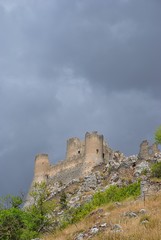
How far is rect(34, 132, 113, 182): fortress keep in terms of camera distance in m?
57.5

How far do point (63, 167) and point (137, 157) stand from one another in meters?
13.5

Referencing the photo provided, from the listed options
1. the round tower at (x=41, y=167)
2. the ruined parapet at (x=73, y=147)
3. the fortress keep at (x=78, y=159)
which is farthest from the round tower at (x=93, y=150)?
the round tower at (x=41, y=167)

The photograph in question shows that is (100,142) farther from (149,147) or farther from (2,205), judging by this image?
(2,205)

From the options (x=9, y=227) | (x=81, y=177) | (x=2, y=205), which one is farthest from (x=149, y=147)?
(x=9, y=227)

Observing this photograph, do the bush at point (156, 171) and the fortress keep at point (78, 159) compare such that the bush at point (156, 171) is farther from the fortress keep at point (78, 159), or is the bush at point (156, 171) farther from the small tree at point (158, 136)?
the fortress keep at point (78, 159)

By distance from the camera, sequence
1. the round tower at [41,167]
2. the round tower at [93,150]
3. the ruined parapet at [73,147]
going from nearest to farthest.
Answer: the round tower at [93,150] → the ruined parapet at [73,147] → the round tower at [41,167]

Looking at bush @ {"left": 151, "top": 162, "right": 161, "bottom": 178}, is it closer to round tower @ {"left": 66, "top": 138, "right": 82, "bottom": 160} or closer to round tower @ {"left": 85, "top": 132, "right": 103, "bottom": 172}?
round tower @ {"left": 85, "top": 132, "right": 103, "bottom": 172}

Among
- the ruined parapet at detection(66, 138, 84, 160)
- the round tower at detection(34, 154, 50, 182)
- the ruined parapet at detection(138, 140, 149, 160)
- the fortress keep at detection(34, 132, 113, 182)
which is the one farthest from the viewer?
the round tower at detection(34, 154, 50, 182)

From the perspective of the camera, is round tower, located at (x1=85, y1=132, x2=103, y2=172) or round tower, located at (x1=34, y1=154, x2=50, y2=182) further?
round tower, located at (x1=34, y1=154, x2=50, y2=182)

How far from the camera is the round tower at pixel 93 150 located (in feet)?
187

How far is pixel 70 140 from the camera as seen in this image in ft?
201

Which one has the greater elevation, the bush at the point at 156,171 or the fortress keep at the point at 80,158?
the fortress keep at the point at 80,158

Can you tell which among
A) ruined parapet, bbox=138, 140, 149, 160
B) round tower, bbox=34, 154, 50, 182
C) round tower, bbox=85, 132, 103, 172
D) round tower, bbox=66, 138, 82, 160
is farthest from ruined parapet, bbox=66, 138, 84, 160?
ruined parapet, bbox=138, 140, 149, 160

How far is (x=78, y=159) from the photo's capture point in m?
59.5
